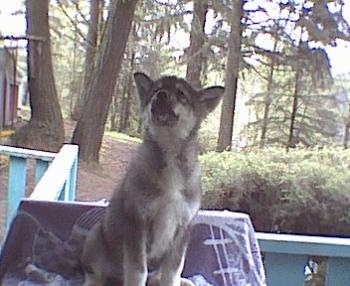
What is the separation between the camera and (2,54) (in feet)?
16.5

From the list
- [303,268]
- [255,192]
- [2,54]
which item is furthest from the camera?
[2,54]

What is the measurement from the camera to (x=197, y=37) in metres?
4.82

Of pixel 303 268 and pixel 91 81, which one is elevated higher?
pixel 91 81

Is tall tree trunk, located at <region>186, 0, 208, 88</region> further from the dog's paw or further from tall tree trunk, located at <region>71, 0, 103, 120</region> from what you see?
the dog's paw

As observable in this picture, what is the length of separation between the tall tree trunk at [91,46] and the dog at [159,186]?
430cm

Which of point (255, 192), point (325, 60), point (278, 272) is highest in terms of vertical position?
point (325, 60)

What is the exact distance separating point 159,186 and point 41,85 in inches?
169

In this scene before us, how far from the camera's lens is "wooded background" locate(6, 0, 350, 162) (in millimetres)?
4598

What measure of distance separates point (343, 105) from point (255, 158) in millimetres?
1950

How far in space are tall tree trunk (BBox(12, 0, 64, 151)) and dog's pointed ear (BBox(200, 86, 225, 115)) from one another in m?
4.01

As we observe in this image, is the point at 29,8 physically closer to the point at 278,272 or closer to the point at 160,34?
the point at 160,34

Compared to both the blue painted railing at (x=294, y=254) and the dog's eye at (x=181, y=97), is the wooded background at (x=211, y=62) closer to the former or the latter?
the blue painted railing at (x=294, y=254)

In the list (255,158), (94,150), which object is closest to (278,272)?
(255,158)

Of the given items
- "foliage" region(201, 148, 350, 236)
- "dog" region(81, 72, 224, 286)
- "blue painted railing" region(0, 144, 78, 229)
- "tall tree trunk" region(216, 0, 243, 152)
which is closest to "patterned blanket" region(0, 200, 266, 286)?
"dog" region(81, 72, 224, 286)
